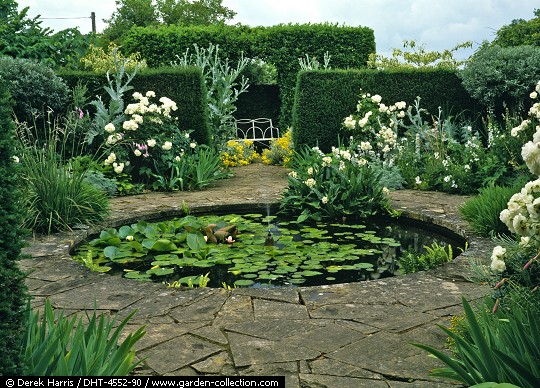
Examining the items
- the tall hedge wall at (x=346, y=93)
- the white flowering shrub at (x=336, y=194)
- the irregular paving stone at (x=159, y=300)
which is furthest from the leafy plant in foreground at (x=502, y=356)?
the tall hedge wall at (x=346, y=93)

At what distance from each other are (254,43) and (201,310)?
12.0 m

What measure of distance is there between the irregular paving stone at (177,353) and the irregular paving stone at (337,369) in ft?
1.71

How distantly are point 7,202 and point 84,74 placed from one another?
8.51 m

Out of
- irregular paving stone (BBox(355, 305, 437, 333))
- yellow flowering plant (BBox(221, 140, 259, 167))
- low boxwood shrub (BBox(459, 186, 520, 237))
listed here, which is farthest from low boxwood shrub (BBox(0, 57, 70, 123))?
irregular paving stone (BBox(355, 305, 437, 333))

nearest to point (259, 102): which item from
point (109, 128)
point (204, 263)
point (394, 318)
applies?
point (109, 128)

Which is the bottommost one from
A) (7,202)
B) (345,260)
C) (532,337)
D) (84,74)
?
(345,260)

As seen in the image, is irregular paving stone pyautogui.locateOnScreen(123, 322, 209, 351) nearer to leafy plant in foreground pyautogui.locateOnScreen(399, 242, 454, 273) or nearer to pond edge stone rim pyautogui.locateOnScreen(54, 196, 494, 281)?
pond edge stone rim pyautogui.locateOnScreen(54, 196, 494, 281)

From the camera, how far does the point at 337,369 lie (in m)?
3.04

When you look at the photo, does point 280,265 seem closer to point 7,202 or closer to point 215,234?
point 215,234

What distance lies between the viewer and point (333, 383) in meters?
2.89

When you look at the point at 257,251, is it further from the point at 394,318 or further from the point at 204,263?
the point at 394,318

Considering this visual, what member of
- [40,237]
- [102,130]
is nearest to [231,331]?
[40,237]

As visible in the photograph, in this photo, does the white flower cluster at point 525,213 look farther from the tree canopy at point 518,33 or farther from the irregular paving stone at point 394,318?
the tree canopy at point 518,33

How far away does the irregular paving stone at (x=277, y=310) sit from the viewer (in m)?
3.79
